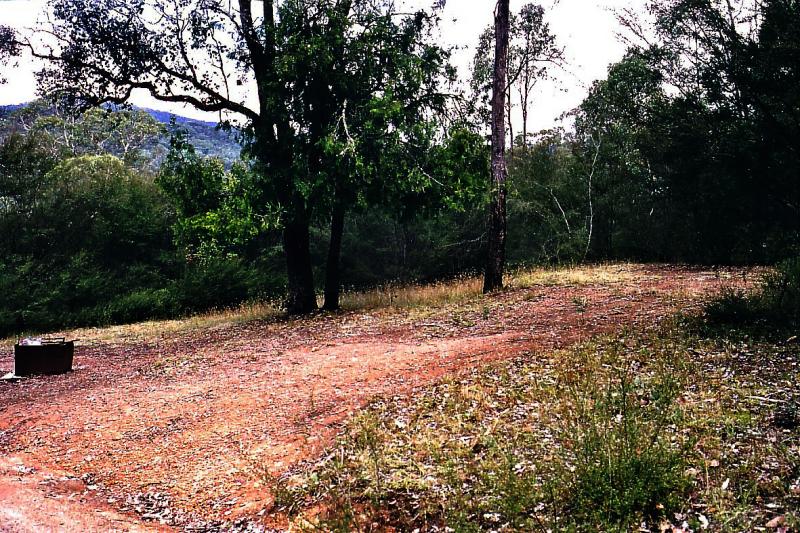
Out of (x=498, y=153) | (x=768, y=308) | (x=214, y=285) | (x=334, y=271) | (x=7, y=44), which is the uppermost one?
(x=7, y=44)

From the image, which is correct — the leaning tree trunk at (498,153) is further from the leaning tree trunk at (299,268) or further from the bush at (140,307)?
the bush at (140,307)

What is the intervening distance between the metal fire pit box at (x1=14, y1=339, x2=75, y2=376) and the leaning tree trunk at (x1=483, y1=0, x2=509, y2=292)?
9140mm

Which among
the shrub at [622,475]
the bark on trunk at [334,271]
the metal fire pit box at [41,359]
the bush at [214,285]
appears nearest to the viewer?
Result: the shrub at [622,475]

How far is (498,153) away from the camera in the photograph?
1419 centimetres

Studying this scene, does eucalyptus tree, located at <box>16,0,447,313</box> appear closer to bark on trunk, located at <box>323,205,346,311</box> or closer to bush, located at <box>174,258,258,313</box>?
bark on trunk, located at <box>323,205,346,311</box>

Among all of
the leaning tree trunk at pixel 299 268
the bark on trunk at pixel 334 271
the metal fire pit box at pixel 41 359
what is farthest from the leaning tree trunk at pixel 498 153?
the metal fire pit box at pixel 41 359

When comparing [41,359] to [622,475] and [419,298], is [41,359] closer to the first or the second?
[419,298]

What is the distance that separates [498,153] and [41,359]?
1044 centimetres

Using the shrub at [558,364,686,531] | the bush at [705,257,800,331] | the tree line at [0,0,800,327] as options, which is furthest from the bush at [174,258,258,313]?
the shrub at [558,364,686,531]

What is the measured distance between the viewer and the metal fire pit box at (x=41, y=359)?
9750mm

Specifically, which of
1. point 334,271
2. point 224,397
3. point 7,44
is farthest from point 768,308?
point 7,44

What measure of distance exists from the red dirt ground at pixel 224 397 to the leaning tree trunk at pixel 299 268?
2.22 meters

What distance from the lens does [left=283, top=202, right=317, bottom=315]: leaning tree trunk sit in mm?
14797

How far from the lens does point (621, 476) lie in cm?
381
